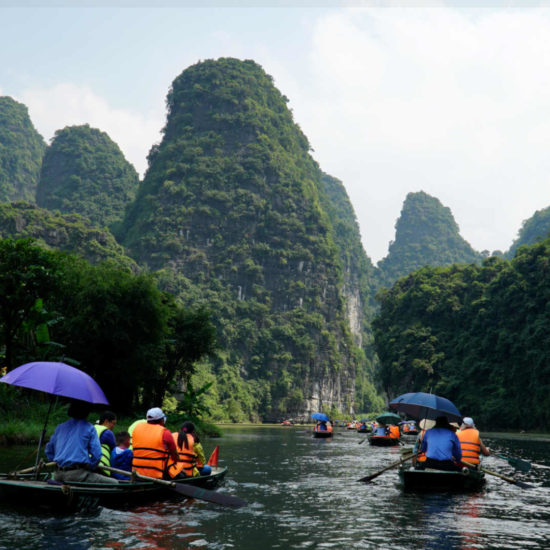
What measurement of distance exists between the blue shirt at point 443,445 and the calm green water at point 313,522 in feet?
2.91

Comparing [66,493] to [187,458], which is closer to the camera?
[66,493]

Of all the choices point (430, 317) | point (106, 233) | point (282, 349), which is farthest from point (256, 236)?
point (430, 317)

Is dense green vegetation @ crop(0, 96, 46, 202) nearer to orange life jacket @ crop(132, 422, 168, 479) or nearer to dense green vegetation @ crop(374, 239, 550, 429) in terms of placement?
dense green vegetation @ crop(374, 239, 550, 429)

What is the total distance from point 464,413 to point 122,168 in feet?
328

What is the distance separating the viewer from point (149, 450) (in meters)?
11.0

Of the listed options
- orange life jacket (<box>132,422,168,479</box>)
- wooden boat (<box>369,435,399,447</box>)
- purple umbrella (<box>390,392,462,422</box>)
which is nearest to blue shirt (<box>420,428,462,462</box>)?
purple umbrella (<box>390,392,462,422</box>)

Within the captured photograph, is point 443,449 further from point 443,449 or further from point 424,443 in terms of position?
point 424,443

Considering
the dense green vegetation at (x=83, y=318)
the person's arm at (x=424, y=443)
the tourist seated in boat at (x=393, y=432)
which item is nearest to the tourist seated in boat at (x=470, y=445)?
the person's arm at (x=424, y=443)

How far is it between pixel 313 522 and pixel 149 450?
9.91ft

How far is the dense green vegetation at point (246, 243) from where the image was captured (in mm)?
104750

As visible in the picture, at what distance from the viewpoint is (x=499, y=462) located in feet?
80.6

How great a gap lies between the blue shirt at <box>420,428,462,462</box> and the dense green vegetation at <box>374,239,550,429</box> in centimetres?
4387

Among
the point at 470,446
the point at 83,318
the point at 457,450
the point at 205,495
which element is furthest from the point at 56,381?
the point at 83,318

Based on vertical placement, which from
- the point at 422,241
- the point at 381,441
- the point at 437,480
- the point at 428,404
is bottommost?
the point at 437,480
